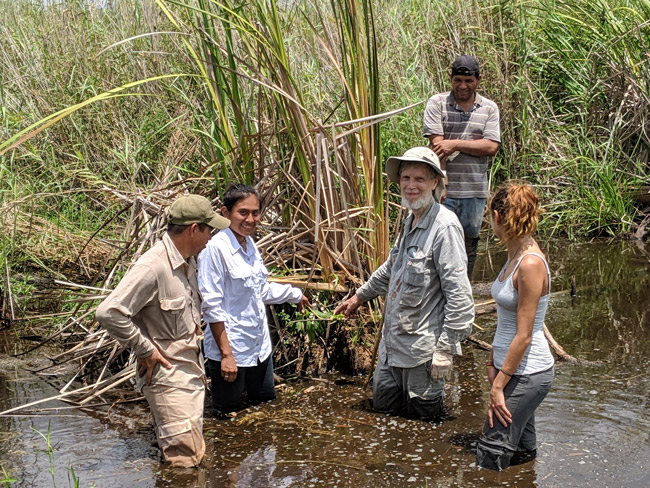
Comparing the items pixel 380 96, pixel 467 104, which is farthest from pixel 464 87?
pixel 380 96

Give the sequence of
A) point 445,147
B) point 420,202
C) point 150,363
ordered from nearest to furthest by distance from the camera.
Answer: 1. point 150,363
2. point 420,202
3. point 445,147

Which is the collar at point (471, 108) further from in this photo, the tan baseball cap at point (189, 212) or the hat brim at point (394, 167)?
the tan baseball cap at point (189, 212)

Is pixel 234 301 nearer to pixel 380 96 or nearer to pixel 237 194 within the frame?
pixel 237 194

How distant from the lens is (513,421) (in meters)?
3.67

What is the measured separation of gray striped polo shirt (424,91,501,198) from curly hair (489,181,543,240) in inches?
82.1

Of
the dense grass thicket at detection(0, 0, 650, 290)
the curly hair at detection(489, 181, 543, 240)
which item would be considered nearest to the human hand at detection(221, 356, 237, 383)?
the curly hair at detection(489, 181, 543, 240)

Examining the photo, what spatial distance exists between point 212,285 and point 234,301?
187 millimetres

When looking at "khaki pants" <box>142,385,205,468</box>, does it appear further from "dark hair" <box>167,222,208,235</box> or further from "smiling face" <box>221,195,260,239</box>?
"smiling face" <box>221,195,260,239</box>

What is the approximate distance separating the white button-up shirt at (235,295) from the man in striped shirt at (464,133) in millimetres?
1781

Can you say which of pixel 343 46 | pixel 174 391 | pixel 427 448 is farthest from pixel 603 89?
pixel 174 391

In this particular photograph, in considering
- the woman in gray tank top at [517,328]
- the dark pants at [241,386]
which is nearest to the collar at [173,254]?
the dark pants at [241,386]

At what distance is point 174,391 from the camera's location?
3.90 metres

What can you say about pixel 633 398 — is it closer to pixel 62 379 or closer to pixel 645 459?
pixel 645 459

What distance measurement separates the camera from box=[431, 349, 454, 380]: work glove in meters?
4.17
